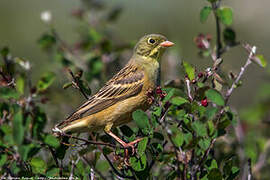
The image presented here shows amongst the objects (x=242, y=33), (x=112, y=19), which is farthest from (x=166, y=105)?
(x=242, y=33)

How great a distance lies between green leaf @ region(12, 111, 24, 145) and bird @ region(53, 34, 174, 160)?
1771 mm

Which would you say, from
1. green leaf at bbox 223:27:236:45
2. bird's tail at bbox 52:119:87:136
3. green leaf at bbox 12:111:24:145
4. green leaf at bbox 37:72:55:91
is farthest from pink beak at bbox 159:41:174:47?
green leaf at bbox 12:111:24:145

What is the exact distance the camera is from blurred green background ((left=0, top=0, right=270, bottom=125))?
10133mm

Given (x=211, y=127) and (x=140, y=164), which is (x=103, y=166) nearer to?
(x=140, y=164)

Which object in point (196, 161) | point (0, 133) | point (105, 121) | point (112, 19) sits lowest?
point (196, 161)

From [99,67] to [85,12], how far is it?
1.05 m

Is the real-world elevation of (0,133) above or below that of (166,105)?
above

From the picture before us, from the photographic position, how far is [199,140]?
11.6ft

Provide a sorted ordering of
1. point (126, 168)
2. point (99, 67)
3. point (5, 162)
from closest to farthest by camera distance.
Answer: point (5, 162), point (126, 168), point (99, 67)

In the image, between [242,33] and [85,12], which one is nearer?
[85,12]

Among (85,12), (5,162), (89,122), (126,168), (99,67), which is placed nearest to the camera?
(5,162)

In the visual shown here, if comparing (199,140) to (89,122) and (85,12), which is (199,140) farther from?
(85,12)

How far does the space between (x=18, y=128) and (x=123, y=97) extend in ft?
7.75

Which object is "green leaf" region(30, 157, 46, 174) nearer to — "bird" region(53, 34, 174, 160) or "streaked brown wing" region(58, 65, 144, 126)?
"bird" region(53, 34, 174, 160)
